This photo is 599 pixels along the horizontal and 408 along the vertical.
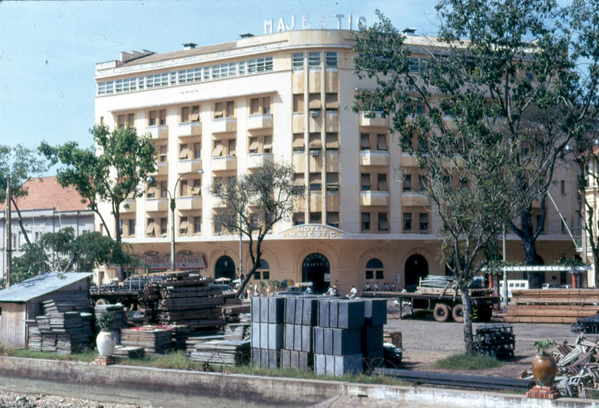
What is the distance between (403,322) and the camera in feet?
113

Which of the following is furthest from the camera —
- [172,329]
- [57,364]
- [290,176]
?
[290,176]

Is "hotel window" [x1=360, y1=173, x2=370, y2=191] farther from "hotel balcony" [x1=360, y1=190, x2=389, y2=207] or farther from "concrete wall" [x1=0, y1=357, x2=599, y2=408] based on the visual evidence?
"concrete wall" [x1=0, y1=357, x2=599, y2=408]

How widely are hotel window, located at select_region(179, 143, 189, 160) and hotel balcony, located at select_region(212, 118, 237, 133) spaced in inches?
141

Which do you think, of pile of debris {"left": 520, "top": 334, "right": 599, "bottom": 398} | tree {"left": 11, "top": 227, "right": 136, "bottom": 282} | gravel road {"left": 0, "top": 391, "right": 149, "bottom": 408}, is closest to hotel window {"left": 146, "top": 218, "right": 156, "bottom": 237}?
tree {"left": 11, "top": 227, "right": 136, "bottom": 282}

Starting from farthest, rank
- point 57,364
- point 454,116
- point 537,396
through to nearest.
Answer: point 454,116
point 57,364
point 537,396

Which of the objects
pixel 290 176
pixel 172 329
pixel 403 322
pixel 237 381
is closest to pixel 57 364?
pixel 172 329

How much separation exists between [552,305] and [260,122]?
30487mm

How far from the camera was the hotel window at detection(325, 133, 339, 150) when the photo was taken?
56.5 meters

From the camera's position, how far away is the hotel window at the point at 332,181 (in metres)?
56.4

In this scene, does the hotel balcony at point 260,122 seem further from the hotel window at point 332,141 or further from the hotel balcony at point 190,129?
the hotel balcony at point 190,129

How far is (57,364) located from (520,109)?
83.1 ft

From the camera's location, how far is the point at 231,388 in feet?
61.4

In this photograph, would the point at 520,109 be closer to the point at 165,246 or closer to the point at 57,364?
the point at 57,364

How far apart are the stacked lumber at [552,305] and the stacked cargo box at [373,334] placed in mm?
15279
